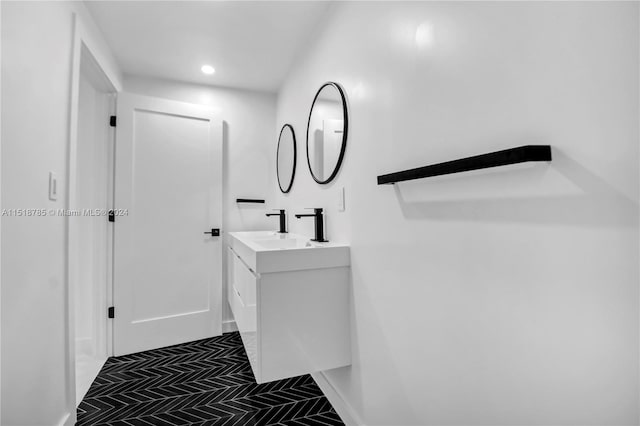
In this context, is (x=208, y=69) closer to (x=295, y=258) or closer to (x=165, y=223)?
(x=165, y=223)

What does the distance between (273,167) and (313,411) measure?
219 centimetres

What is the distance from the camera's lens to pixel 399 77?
116 cm

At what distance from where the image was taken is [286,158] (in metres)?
2.66

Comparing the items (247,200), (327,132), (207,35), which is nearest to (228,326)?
(247,200)

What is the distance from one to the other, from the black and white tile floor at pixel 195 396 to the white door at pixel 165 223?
0.31 metres

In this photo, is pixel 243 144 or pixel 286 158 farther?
pixel 243 144

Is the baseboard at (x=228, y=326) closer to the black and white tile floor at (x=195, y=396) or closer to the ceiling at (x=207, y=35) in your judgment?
the black and white tile floor at (x=195, y=396)

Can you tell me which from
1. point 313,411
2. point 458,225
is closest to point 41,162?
point 458,225

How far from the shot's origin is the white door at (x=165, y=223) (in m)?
2.43

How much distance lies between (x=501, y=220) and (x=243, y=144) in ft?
8.76

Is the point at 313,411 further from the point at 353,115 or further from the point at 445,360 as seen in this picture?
the point at 353,115

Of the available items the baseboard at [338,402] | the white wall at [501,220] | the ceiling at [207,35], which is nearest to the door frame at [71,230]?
the ceiling at [207,35]

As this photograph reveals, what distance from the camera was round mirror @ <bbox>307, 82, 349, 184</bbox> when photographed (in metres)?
1.62

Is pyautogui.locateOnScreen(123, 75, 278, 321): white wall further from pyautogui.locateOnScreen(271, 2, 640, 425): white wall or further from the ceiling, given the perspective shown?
pyautogui.locateOnScreen(271, 2, 640, 425): white wall
